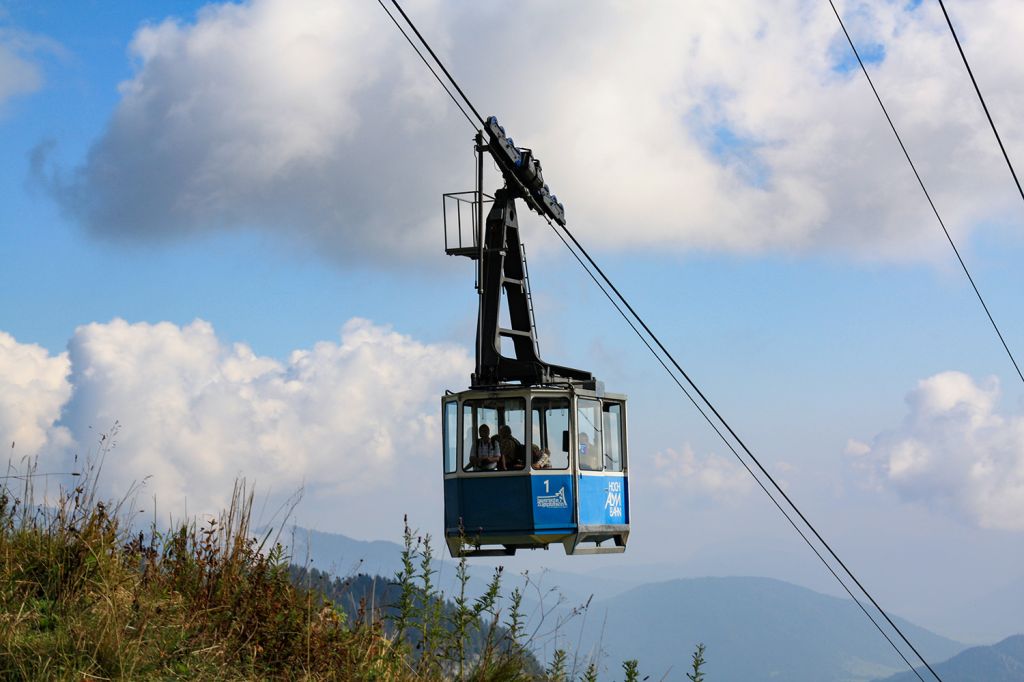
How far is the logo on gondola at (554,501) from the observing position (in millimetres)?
17031

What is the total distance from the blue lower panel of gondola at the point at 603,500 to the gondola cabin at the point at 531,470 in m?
0.02

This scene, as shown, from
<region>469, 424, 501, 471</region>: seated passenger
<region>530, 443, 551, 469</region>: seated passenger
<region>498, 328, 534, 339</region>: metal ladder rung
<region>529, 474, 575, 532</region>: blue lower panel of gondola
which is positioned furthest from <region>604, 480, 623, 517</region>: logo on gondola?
<region>498, 328, 534, 339</region>: metal ladder rung

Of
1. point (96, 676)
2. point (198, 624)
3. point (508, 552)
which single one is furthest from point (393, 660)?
point (508, 552)

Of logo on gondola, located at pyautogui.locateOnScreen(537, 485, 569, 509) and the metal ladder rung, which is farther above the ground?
the metal ladder rung

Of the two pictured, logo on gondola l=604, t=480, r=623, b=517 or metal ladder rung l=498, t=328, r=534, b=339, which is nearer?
logo on gondola l=604, t=480, r=623, b=517

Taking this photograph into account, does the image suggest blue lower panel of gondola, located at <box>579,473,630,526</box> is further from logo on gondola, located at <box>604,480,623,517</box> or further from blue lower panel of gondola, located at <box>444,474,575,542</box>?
blue lower panel of gondola, located at <box>444,474,575,542</box>

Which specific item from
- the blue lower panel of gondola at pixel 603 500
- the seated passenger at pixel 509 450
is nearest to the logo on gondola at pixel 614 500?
the blue lower panel of gondola at pixel 603 500

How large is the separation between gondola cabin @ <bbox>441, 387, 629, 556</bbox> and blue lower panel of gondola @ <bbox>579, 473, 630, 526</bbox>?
0.02m

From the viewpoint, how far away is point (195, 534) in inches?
298

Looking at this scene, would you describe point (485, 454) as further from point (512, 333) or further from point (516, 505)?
point (512, 333)

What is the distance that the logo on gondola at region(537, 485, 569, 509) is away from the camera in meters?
17.0

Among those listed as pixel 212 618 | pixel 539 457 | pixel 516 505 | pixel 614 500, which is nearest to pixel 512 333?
pixel 539 457

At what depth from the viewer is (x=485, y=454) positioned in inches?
690

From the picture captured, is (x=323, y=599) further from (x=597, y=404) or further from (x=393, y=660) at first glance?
(x=597, y=404)
